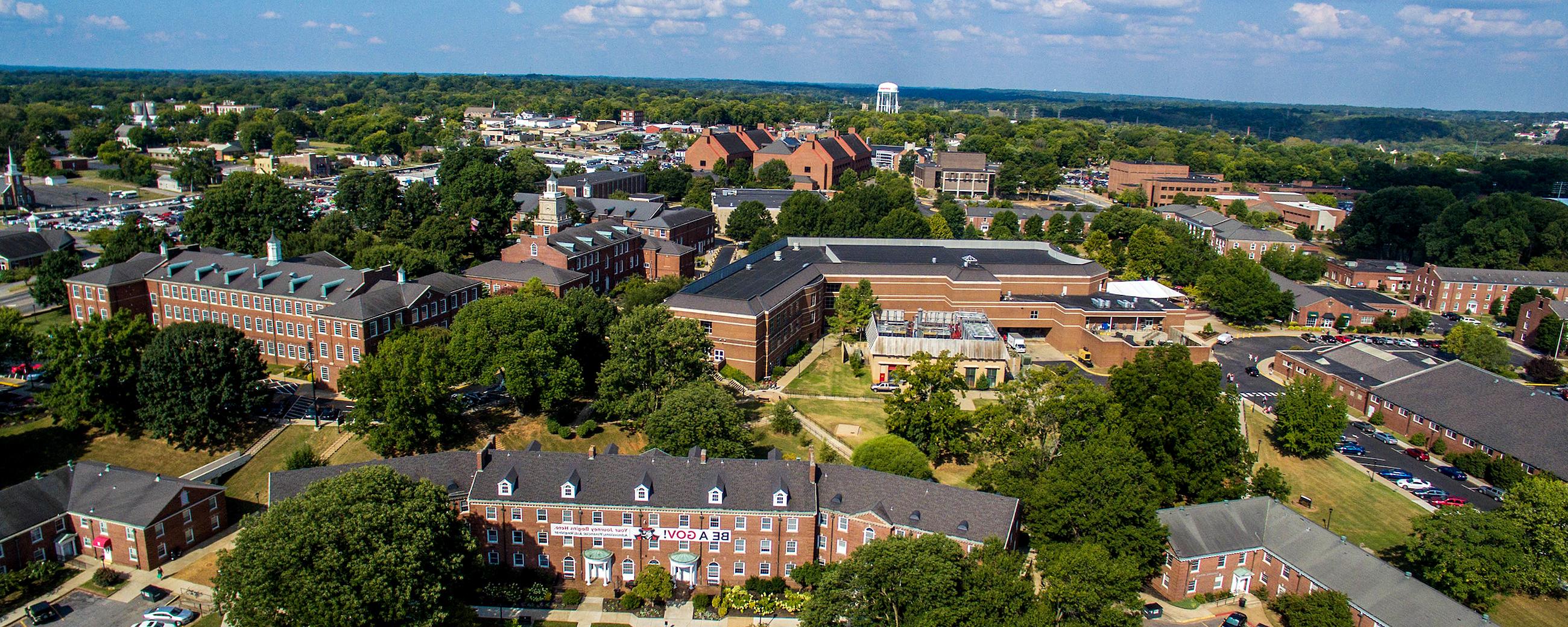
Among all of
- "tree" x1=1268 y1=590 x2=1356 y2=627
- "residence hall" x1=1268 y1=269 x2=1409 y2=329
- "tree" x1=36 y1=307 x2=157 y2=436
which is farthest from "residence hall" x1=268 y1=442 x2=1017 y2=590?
"residence hall" x1=1268 y1=269 x2=1409 y2=329

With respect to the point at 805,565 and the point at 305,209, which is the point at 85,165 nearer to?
the point at 305,209

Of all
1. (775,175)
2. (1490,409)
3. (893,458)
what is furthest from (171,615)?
(775,175)

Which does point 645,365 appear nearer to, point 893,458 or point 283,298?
point 893,458

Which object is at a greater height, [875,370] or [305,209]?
[305,209]

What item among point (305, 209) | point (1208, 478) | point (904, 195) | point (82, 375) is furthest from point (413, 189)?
point (1208, 478)

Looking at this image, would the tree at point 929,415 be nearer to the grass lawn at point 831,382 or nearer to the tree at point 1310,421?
the grass lawn at point 831,382

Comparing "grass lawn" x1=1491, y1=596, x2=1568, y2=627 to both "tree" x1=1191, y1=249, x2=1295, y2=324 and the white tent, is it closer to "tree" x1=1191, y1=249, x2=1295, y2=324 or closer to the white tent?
the white tent
